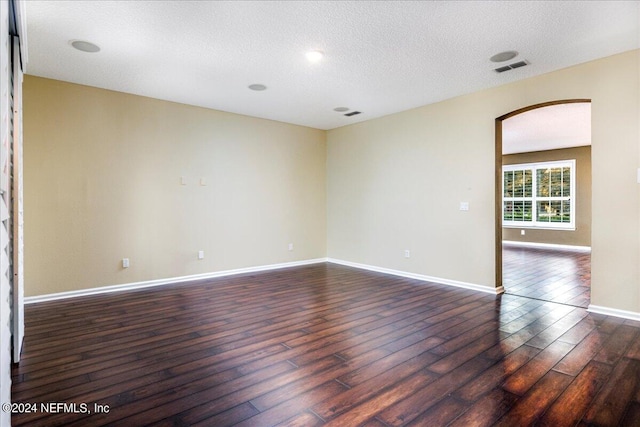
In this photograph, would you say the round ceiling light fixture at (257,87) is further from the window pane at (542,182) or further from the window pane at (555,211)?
the window pane at (555,211)

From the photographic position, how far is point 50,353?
2.58 meters

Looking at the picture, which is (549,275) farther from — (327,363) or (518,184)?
(518,184)

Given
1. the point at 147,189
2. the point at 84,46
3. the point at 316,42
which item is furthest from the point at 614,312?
the point at 84,46

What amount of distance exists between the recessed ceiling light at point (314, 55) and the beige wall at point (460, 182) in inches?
90.7

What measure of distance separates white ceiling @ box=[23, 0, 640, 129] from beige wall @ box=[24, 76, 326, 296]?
1.65 feet

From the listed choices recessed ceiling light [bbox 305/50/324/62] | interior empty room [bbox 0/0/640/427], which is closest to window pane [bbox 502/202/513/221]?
interior empty room [bbox 0/0/640/427]

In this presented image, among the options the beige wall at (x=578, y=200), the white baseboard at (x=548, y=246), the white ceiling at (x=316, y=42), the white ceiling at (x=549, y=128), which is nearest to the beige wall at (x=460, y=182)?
the white ceiling at (x=316, y=42)

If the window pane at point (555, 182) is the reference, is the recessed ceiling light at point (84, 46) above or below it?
above

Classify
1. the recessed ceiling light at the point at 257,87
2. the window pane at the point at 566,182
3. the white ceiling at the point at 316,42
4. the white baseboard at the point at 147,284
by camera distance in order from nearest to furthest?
the white ceiling at the point at 316,42, the white baseboard at the point at 147,284, the recessed ceiling light at the point at 257,87, the window pane at the point at 566,182

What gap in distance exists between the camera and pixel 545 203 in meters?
9.31

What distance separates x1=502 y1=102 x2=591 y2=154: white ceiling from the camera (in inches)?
212

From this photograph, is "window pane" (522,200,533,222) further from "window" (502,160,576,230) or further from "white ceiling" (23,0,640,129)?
"white ceiling" (23,0,640,129)

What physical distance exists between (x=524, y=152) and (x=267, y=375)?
9992mm

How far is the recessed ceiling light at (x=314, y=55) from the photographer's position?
331 centimetres
